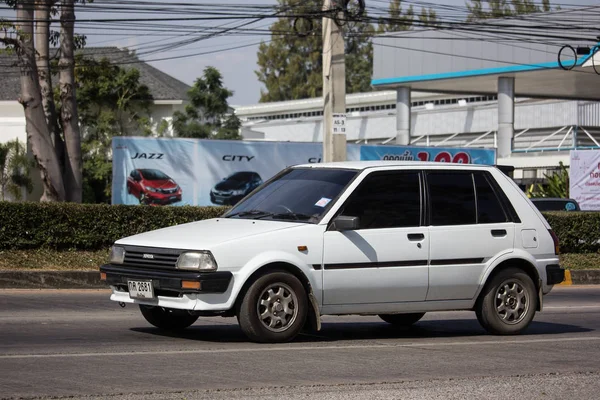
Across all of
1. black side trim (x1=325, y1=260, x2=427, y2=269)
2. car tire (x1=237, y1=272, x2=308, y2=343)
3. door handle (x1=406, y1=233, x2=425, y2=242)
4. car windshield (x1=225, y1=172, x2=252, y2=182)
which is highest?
car windshield (x1=225, y1=172, x2=252, y2=182)

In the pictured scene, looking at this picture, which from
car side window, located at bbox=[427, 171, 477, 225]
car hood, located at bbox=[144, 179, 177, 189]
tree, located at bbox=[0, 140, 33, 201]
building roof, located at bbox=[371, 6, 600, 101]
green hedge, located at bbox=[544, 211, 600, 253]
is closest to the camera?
car side window, located at bbox=[427, 171, 477, 225]

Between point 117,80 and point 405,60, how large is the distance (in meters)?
13.2

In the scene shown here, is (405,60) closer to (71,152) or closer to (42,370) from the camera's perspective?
(71,152)

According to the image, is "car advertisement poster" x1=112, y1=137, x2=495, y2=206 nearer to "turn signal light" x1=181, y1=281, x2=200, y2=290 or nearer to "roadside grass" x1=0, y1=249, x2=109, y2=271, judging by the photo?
"roadside grass" x1=0, y1=249, x2=109, y2=271

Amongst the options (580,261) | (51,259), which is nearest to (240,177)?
(580,261)

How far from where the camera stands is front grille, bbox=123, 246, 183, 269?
8953 millimetres

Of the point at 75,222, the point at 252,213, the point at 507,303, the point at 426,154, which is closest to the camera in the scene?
the point at 252,213

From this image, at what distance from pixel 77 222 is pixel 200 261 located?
963 cm

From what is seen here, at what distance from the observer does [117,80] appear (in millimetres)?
45875

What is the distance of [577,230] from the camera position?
22.0 meters

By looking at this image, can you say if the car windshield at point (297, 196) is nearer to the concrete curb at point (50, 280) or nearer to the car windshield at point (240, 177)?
the concrete curb at point (50, 280)

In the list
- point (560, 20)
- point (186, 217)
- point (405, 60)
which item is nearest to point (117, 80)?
point (405, 60)

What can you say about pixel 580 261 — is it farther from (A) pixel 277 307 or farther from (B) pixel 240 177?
(A) pixel 277 307

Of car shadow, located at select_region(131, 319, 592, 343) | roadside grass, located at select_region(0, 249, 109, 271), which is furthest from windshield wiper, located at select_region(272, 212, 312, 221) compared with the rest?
roadside grass, located at select_region(0, 249, 109, 271)
